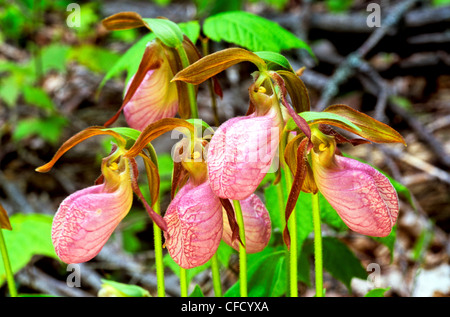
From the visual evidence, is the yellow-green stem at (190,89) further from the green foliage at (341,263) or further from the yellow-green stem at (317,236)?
the green foliage at (341,263)

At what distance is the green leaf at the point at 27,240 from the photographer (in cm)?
111

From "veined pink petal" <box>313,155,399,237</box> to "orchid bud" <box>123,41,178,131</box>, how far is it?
315 millimetres

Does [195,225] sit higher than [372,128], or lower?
lower

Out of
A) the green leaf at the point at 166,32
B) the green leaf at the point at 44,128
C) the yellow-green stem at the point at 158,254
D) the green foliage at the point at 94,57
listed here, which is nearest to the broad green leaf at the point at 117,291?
the yellow-green stem at the point at 158,254

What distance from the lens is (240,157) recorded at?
56 centimetres

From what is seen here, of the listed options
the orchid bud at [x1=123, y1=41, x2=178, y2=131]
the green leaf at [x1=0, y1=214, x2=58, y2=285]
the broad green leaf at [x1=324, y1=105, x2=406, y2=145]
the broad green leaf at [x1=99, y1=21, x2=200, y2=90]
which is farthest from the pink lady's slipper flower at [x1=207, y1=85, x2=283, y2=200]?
the green leaf at [x1=0, y1=214, x2=58, y2=285]

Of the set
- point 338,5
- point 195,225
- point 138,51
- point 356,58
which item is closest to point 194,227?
point 195,225

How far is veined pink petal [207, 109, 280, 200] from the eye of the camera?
0.56 metres

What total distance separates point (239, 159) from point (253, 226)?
0.18 metres

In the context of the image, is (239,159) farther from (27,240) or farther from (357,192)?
(27,240)

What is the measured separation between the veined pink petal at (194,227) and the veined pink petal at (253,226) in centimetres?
8

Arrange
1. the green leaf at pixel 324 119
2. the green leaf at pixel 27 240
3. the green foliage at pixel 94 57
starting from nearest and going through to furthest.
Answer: the green leaf at pixel 324 119, the green leaf at pixel 27 240, the green foliage at pixel 94 57

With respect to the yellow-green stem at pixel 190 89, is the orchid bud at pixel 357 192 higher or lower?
lower
